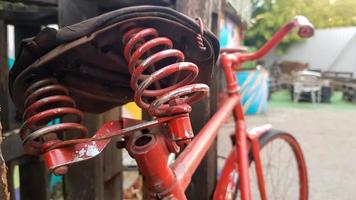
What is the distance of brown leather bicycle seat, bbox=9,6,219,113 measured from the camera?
825mm

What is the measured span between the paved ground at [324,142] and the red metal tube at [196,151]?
7.76ft

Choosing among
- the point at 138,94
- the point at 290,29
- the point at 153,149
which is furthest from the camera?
the point at 290,29

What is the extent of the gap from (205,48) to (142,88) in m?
0.25

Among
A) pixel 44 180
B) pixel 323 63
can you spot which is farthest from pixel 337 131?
pixel 323 63

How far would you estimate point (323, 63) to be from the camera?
17859mm

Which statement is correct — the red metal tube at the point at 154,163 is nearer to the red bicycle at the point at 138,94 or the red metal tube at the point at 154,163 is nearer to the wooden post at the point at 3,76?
the red bicycle at the point at 138,94

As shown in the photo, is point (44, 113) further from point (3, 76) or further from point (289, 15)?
point (289, 15)

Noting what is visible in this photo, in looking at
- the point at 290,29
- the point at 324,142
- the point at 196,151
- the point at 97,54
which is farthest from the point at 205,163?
the point at 324,142

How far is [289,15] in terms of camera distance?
17734 mm

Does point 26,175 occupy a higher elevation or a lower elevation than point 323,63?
lower

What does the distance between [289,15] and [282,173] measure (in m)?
14.7

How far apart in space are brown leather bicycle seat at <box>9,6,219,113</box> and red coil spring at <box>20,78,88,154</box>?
0.14 ft

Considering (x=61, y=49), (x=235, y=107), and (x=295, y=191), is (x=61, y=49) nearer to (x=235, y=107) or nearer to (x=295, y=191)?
(x=235, y=107)

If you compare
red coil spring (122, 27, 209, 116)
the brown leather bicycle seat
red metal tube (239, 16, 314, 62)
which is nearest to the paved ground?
red metal tube (239, 16, 314, 62)
